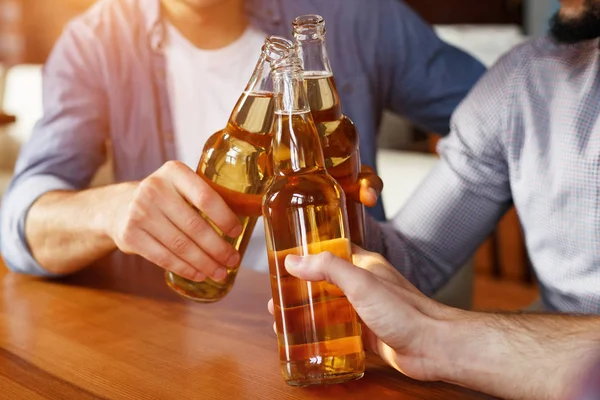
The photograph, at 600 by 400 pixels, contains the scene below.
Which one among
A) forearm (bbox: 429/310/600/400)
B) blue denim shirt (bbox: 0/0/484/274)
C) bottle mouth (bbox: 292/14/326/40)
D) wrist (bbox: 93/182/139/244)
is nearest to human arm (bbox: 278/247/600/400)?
forearm (bbox: 429/310/600/400)

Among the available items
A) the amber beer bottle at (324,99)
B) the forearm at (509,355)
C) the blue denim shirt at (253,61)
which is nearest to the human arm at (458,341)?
the forearm at (509,355)

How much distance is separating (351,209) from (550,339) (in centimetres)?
26

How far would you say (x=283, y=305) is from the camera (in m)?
0.68

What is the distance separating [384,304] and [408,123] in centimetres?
290

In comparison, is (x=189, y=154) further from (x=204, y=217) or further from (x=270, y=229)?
(x=270, y=229)

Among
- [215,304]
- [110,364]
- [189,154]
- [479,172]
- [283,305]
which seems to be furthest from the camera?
[189,154]

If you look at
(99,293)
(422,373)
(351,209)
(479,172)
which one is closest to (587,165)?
(479,172)

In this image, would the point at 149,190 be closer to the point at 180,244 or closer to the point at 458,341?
the point at 180,244

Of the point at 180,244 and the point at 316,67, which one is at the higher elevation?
the point at 316,67

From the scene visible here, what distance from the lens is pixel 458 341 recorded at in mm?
707

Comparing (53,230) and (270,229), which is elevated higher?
(270,229)

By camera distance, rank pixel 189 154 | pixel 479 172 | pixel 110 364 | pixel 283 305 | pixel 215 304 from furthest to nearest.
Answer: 1. pixel 189 154
2. pixel 479 172
3. pixel 215 304
4. pixel 110 364
5. pixel 283 305

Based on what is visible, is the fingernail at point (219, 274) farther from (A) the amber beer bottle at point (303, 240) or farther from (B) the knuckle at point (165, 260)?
(A) the amber beer bottle at point (303, 240)

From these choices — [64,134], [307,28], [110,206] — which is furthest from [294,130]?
[64,134]
